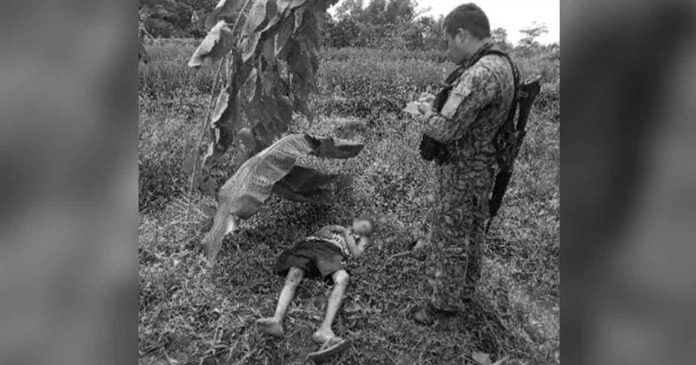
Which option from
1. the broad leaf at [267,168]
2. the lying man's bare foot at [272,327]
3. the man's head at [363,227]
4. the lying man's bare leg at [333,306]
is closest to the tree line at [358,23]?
the broad leaf at [267,168]

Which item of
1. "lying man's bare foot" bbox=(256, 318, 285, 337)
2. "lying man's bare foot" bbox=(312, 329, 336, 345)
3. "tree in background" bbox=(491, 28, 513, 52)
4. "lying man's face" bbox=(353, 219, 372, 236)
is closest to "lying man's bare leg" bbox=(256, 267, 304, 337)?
"lying man's bare foot" bbox=(256, 318, 285, 337)

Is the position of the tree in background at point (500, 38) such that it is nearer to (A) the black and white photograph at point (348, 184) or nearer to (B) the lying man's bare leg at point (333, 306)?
(A) the black and white photograph at point (348, 184)

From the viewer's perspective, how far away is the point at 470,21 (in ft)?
6.50

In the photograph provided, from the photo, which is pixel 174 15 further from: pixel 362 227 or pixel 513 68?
pixel 513 68

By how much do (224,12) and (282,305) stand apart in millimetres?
→ 1043

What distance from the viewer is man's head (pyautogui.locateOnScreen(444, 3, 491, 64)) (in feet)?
6.48

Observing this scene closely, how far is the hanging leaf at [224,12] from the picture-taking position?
2273 mm
